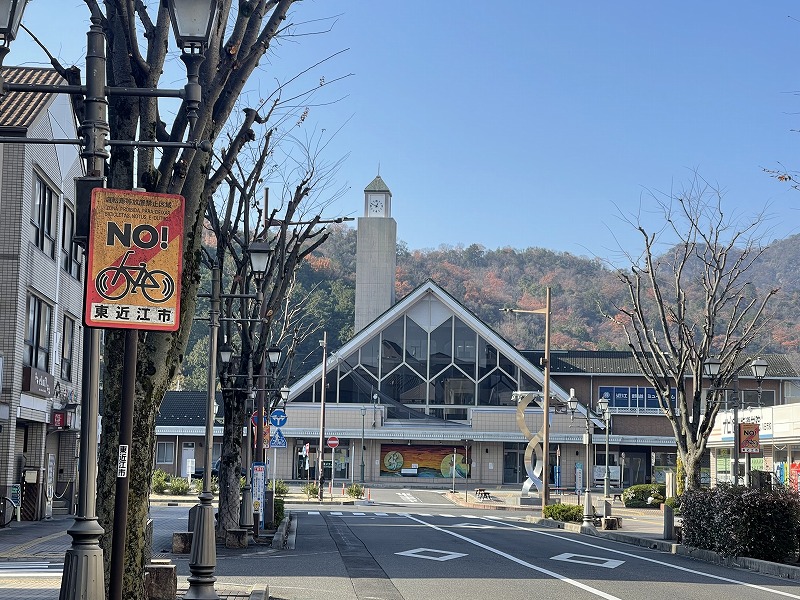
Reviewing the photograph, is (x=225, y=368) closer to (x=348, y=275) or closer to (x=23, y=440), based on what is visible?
(x=23, y=440)

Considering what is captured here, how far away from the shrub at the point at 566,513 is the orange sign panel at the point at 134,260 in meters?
28.4

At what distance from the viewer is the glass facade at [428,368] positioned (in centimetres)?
6631

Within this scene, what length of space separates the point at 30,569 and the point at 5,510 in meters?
10.6

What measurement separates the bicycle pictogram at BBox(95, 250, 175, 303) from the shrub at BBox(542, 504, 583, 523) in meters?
28.4

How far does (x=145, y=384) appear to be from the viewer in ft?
31.4

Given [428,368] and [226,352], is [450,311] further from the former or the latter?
[226,352]

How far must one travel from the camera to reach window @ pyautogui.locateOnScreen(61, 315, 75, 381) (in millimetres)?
32906

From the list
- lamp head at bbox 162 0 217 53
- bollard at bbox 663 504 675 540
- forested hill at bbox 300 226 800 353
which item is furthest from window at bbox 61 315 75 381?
forested hill at bbox 300 226 800 353

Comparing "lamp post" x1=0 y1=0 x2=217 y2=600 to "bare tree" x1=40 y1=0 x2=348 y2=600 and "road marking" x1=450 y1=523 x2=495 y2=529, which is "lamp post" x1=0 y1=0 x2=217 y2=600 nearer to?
"bare tree" x1=40 y1=0 x2=348 y2=600

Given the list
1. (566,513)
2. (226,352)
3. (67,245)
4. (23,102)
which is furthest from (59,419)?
(566,513)

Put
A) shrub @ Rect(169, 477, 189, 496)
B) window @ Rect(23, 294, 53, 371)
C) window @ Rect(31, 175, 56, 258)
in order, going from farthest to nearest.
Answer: shrub @ Rect(169, 477, 189, 496)
window @ Rect(31, 175, 56, 258)
window @ Rect(23, 294, 53, 371)

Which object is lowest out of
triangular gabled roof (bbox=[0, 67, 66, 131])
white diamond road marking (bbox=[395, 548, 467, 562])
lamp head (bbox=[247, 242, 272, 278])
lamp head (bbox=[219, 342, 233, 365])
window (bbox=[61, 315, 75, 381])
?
white diamond road marking (bbox=[395, 548, 467, 562])

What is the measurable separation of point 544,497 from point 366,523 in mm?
9080

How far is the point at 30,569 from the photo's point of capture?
54.9 feet
